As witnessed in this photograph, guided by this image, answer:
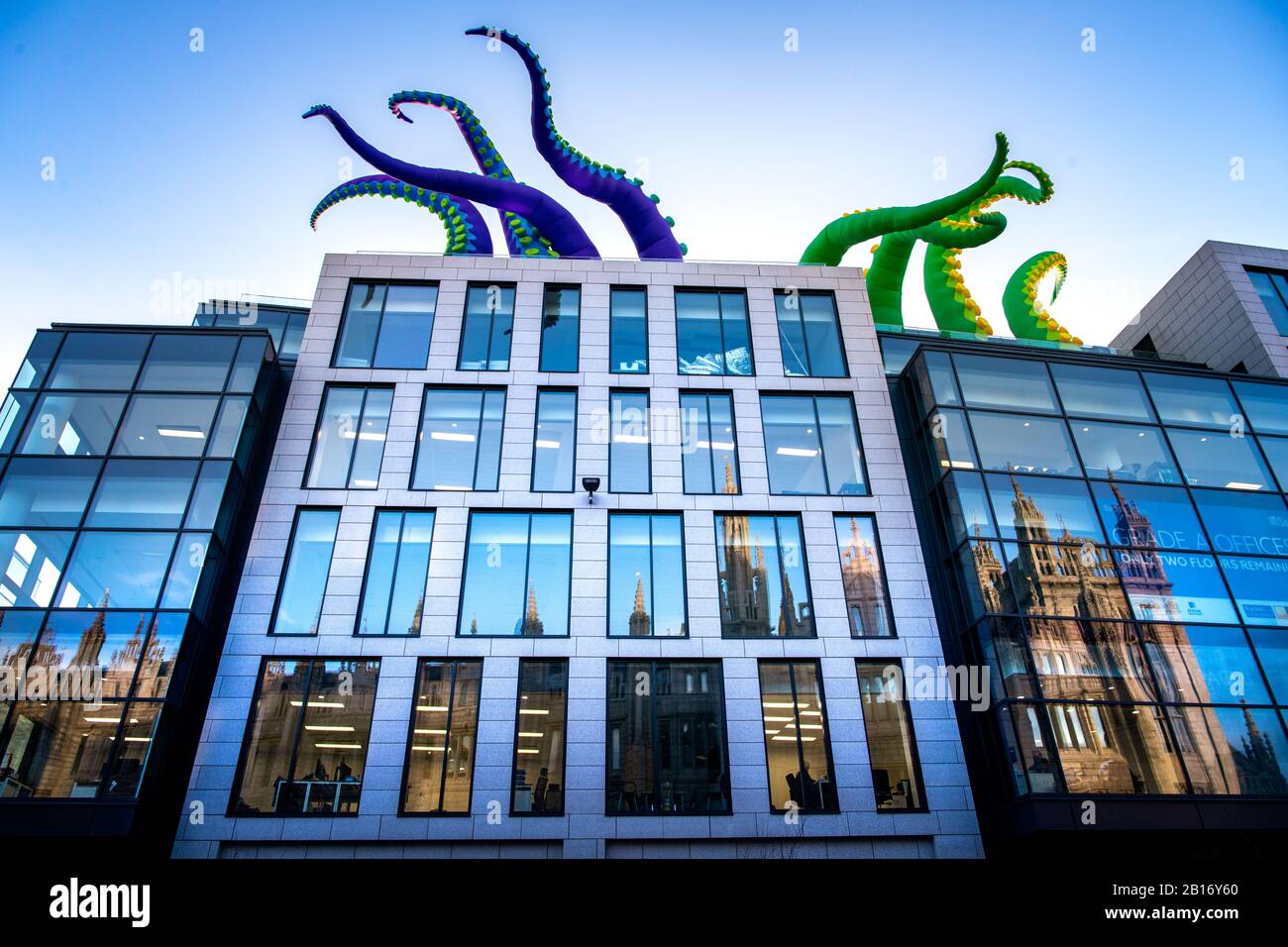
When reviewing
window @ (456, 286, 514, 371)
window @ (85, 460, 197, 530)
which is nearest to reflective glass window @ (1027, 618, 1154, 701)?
window @ (456, 286, 514, 371)

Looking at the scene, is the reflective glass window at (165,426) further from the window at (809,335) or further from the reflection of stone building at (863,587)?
the reflection of stone building at (863,587)

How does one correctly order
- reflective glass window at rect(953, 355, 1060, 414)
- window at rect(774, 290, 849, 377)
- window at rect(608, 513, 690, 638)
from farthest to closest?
1. window at rect(774, 290, 849, 377)
2. reflective glass window at rect(953, 355, 1060, 414)
3. window at rect(608, 513, 690, 638)

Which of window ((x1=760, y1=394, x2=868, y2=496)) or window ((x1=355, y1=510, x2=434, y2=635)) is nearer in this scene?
window ((x1=355, y1=510, x2=434, y2=635))

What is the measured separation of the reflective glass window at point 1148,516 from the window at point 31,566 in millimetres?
23632

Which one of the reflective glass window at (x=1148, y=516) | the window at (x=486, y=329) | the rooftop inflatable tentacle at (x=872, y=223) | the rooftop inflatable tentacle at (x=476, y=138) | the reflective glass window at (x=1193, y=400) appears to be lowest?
the reflective glass window at (x=1148, y=516)

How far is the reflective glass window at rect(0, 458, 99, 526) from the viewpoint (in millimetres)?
18156

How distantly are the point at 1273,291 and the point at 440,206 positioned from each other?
91.4 feet

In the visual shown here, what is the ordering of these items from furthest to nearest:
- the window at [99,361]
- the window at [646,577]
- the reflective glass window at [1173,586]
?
1. the window at [99,361]
2. the window at [646,577]
3. the reflective glass window at [1173,586]

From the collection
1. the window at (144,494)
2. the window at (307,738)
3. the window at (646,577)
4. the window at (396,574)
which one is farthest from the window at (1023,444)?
the window at (144,494)

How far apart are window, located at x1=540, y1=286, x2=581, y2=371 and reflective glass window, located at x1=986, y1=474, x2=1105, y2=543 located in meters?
11.7

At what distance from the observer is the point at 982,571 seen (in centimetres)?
1827

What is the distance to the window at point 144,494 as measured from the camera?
18266mm

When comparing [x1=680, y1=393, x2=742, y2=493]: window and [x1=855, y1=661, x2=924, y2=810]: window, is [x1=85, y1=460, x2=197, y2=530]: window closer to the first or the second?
[x1=680, y1=393, x2=742, y2=493]: window

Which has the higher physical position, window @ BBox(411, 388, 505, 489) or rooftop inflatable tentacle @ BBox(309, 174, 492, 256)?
rooftop inflatable tentacle @ BBox(309, 174, 492, 256)
